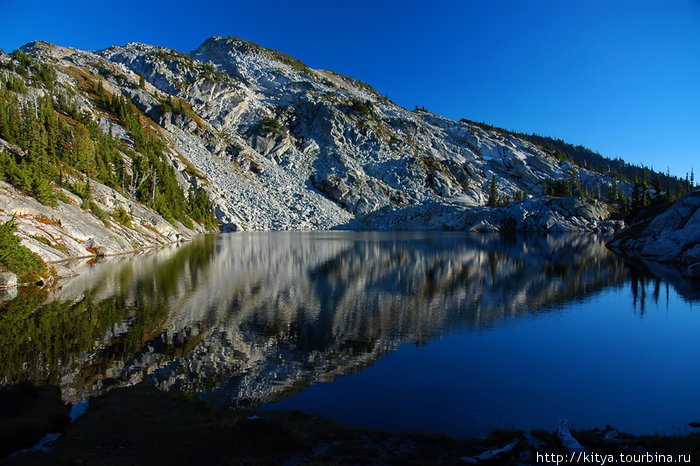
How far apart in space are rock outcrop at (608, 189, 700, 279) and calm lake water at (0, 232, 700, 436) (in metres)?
17.2

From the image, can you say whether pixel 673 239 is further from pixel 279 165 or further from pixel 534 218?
pixel 279 165

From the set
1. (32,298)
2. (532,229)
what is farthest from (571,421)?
(532,229)

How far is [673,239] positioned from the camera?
56.3m

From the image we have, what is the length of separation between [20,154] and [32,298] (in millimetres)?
47746

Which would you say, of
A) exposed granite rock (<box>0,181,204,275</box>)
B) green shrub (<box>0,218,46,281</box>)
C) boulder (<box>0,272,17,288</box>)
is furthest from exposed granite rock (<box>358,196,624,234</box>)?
boulder (<box>0,272,17,288</box>)

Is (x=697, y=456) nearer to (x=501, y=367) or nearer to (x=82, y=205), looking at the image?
(x=501, y=367)

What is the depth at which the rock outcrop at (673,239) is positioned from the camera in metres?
48.5

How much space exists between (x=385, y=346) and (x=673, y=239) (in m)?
59.9

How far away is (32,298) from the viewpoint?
2686cm

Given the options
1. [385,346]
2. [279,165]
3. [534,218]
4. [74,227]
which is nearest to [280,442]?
[385,346]

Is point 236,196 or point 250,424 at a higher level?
point 236,196

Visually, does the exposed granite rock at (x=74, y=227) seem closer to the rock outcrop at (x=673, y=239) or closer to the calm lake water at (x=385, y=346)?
the calm lake water at (x=385, y=346)

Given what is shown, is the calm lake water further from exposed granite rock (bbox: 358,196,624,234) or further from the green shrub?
exposed granite rock (bbox: 358,196,624,234)

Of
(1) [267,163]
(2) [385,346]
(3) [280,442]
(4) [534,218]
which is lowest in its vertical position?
(2) [385,346]
